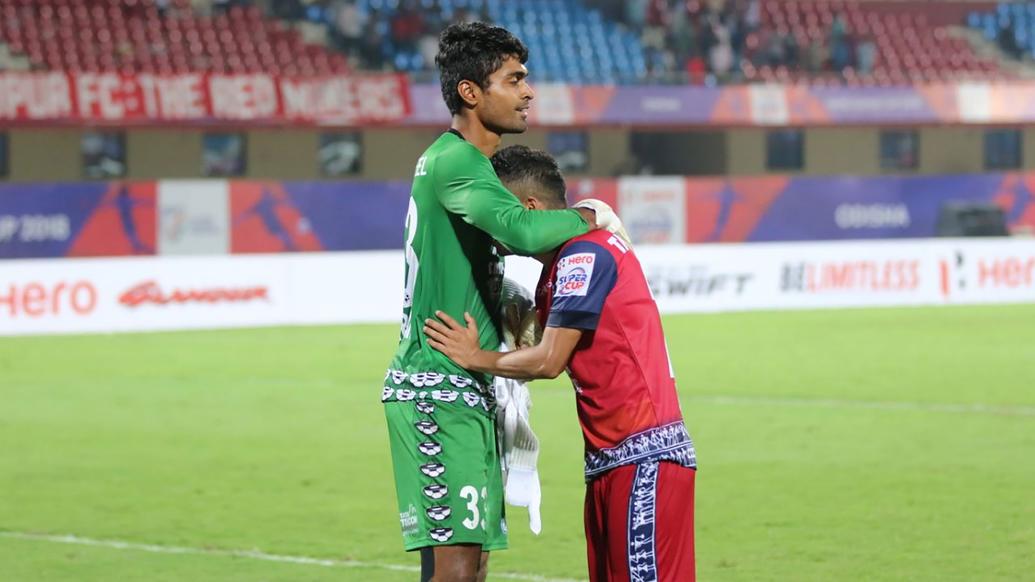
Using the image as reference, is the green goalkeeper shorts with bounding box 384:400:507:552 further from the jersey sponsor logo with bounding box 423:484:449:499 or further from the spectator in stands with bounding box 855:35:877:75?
the spectator in stands with bounding box 855:35:877:75

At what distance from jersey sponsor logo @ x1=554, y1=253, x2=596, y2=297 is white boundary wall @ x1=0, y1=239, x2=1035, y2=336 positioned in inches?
526

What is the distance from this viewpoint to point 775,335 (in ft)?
70.4

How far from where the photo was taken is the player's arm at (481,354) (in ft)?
15.4

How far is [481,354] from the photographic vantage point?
480 centimetres

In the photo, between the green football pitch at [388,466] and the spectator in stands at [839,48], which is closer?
the green football pitch at [388,466]

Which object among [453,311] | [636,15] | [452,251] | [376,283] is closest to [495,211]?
[452,251]

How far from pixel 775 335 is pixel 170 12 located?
14.5 meters

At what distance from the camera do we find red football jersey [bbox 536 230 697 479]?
463 centimetres

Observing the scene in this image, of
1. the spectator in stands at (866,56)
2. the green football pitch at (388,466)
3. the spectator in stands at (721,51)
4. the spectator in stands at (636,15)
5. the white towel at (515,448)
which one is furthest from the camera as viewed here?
the spectator in stands at (866,56)

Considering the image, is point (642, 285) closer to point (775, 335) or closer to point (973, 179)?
point (775, 335)

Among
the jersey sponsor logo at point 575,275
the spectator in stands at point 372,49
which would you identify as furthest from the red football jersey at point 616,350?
the spectator in stands at point 372,49

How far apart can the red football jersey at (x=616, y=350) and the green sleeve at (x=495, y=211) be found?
0.08m

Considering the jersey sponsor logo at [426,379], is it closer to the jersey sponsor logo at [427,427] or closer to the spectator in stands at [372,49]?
the jersey sponsor logo at [427,427]

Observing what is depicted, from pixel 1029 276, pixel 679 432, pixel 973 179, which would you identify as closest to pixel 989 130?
pixel 973 179
